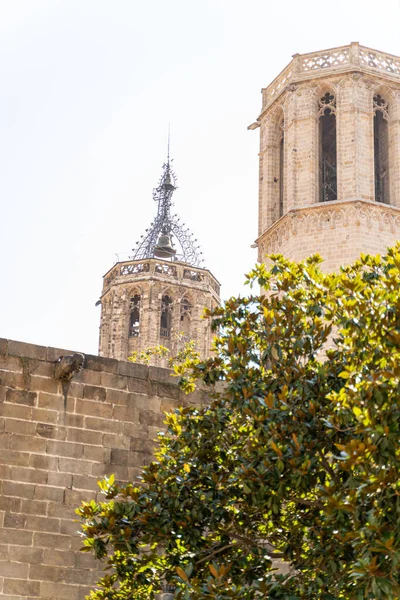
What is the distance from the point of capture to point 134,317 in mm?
54281

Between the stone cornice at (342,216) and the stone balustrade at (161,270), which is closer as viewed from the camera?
the stone cornice at (342,216)

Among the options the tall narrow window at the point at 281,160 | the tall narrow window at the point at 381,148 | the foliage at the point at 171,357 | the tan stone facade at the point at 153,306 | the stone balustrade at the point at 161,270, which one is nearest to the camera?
the foliage at the point at 171,357

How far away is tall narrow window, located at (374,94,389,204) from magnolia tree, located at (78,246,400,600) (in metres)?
23.6

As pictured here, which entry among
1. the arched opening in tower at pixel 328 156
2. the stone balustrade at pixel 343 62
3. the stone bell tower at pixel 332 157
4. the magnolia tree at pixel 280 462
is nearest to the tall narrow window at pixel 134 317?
the stone bell tower at pixel 332 157

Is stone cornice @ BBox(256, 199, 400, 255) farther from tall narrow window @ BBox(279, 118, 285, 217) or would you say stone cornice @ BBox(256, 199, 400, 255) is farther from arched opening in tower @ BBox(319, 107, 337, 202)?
tall narrow window @ BBox(279, 118, 285, 217)

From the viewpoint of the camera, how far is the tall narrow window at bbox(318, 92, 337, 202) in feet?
109

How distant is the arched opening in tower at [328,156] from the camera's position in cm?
3334

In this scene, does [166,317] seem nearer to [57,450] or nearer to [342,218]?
[342,218]

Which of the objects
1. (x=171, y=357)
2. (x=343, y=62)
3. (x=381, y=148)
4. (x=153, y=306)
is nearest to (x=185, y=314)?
(x=153, y=306)

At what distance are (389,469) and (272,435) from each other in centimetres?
162

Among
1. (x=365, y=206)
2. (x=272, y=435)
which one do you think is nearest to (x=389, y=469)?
(x=272, y=435)

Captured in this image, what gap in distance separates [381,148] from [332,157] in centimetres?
162

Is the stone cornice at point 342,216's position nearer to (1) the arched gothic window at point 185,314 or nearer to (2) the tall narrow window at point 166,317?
(2) the tall narrow window at point 166,317

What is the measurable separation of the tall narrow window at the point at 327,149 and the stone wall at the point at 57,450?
21437mm
